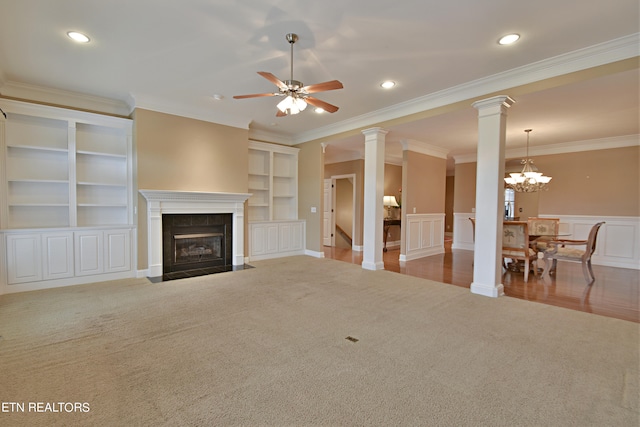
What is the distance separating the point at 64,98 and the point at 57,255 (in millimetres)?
2429

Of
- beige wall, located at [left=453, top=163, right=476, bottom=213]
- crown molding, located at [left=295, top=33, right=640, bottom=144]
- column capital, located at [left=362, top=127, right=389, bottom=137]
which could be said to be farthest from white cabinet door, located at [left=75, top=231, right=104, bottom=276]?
beige wall, located at [left=453, top=163, right=476, bottom=213]

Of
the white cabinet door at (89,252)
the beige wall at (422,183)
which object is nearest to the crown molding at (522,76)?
the beige wall at (422,183)

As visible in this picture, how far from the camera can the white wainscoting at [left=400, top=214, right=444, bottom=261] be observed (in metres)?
6.73

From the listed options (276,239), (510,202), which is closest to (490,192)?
(276,239)

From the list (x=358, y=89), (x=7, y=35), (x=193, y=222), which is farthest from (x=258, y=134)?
(x=7, y=35)

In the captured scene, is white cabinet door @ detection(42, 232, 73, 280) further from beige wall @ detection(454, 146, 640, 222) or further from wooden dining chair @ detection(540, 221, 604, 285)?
beige wall @ detection(454, 146, 640, 222)

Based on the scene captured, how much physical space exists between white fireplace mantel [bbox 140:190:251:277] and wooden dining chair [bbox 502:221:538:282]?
4823 millimetres

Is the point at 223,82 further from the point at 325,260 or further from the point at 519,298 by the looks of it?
the point at 519,298

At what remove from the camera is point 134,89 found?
4344mm

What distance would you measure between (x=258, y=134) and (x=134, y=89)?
107 inches

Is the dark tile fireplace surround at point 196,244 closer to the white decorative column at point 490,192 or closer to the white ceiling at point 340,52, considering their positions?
the white ceiling at point 340,52

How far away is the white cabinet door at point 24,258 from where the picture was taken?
12.9 feet

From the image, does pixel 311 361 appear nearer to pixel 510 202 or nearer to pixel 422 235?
pixel 422 235

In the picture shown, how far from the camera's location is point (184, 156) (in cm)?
521
